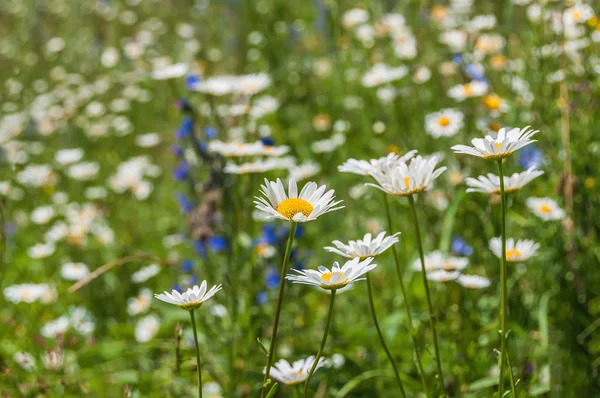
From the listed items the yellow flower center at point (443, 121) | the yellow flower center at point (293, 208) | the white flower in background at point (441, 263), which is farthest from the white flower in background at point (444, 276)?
Answer: the yellow flower center at point (443, 121)

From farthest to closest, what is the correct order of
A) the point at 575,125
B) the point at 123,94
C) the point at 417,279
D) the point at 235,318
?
the point at 123,94, the point at 417,279, the point at 575,125, the point at 235,318

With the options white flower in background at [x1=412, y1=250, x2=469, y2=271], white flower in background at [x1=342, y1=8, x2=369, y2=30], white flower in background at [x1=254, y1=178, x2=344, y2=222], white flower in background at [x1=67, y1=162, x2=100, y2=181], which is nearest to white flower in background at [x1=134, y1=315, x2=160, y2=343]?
white flower in background at [x1=412, y1=250, x2=469, y2=271]

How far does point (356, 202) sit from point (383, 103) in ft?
3.13

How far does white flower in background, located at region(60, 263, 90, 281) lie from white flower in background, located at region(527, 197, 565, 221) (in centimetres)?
185

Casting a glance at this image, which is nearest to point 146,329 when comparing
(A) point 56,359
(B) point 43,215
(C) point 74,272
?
(C) point 74,272

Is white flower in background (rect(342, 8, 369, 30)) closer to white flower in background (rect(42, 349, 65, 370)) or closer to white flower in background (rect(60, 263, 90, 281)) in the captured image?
white flower in background (rect(60, 263, 90, 281))

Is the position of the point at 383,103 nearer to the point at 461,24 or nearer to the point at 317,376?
the point at 461,24

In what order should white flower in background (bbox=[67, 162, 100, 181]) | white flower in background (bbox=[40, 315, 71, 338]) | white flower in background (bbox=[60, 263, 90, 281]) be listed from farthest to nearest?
white flower in background (bbox=[67, 162, 100, 181]), white flower in background (bbox=[60, 263, 90, 281]), white flower in background (bbox=[40, 315, 71, 338])

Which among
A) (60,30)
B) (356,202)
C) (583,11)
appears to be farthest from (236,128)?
(60,30)

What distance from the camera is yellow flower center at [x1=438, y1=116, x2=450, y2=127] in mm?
2273

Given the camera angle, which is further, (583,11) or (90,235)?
(90,235)

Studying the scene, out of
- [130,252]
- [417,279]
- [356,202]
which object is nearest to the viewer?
[417,279]

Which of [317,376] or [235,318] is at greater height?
[235,318]

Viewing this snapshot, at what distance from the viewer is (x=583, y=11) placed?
200 centimetres
